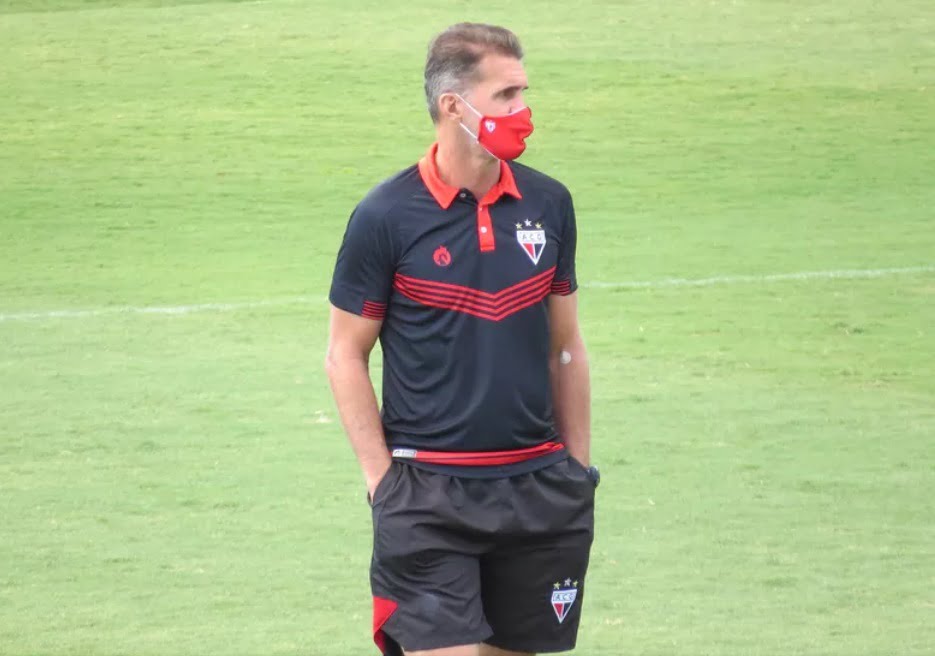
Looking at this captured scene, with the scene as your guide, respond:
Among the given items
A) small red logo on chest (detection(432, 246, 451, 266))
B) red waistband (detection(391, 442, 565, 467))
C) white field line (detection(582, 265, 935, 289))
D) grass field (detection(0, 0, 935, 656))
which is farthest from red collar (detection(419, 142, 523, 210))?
white field line (detection(582, 265, 935, 289))

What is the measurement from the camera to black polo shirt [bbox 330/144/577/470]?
429 centimetres

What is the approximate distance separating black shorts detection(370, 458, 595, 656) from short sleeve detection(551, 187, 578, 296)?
42 cm

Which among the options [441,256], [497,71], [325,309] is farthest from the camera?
[325,309]

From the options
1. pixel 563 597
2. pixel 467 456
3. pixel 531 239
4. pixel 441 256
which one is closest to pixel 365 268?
pixel 441 256

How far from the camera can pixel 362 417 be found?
4.36 metres

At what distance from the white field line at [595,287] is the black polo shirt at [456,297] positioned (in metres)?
8.69

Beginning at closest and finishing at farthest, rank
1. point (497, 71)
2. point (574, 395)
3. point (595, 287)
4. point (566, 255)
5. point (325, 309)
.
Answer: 1. point (497, 71)
2. point (566, 255)
3. point (574, 395)
4. point (325, 309)
5. point (595, 287)

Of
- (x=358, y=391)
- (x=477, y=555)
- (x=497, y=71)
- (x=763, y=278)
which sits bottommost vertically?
(x=763, y=278)

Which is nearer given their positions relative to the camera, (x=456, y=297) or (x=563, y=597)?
(x=456, y=297)

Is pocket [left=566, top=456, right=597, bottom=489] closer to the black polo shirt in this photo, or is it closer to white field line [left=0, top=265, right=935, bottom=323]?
the black polo shirt

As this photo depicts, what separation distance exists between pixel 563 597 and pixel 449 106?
3.96ft

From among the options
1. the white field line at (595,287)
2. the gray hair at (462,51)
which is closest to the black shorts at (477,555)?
the gray hair at (462,51)

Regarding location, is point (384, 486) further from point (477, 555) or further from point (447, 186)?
point (447, 186)

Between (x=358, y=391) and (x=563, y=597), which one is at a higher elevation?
(x=358, y=391)
